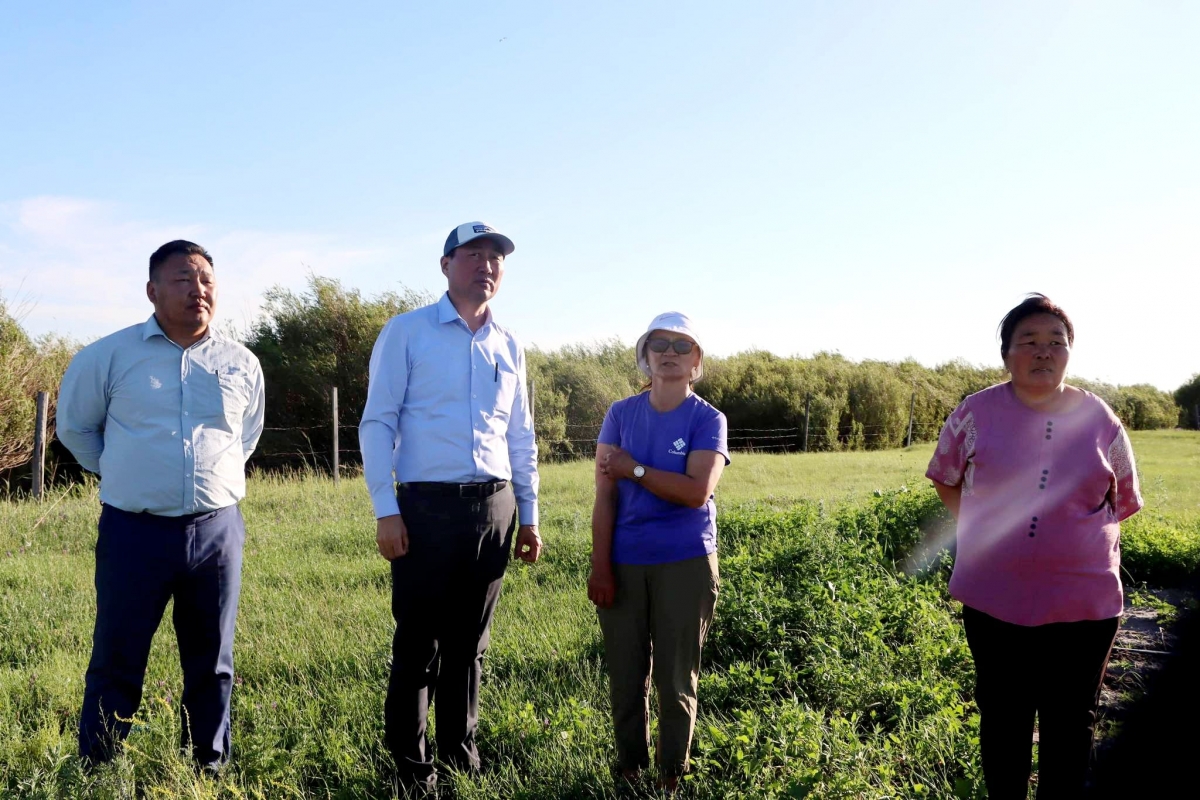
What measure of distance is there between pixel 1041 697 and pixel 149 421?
3.64 m

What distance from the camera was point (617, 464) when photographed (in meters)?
3.11

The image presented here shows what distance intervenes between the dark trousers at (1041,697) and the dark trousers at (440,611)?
6.27 ft

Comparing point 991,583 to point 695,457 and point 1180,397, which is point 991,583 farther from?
point 1180,397

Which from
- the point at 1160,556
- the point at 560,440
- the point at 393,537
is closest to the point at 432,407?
the point at 393,537

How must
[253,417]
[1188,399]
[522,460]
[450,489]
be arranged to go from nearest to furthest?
[450,489] → [522,460] → [253,417] → [1188,399]

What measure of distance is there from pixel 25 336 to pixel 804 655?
1552 centimetres

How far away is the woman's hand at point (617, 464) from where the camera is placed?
10.1 feet

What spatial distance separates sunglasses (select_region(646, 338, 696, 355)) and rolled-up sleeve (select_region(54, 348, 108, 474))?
91.3 inches

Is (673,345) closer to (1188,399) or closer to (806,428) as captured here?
(806,428)

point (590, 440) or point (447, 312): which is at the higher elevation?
point (447, 312)

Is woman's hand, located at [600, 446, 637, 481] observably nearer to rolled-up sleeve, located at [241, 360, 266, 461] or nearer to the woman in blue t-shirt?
the woman in blue t-shirt

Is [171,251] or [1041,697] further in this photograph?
[171,251]

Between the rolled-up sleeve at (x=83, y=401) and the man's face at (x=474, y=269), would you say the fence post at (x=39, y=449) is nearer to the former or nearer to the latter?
the rolled-up sleeve at (x=83, y=401)

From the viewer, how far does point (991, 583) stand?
2848 mm
